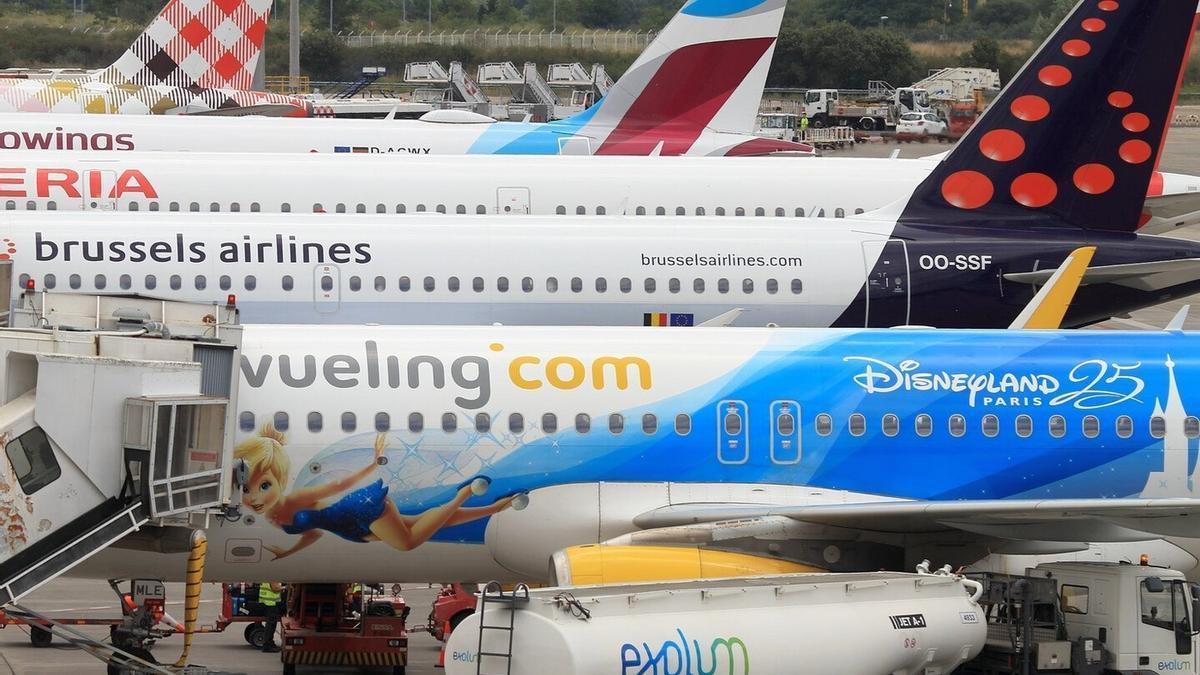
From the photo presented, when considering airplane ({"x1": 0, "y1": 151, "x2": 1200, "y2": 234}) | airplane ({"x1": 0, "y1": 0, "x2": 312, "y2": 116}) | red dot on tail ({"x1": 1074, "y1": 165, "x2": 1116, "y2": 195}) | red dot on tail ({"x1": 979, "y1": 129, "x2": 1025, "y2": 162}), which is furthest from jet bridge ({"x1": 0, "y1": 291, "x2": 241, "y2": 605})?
airplane ({"x1": 0, "y1": 0, "x2": 312, "y2": 116})

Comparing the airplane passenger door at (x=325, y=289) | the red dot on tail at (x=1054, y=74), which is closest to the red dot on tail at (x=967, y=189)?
the red dot on tail at (x=1054, y=74)

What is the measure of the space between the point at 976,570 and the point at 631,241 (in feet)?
36.9

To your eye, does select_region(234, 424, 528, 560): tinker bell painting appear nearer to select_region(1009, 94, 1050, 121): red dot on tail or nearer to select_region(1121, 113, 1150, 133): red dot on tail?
select_region(1009, 94, 1050, 121): red dot on tail

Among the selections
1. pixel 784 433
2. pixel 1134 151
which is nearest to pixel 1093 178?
pixel 1134 151

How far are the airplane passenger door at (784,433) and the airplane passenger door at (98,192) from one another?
18.0 meters

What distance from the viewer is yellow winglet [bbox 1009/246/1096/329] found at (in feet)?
85.0

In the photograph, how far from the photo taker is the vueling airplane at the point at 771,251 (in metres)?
27.5

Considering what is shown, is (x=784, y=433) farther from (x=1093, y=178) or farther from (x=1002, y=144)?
(x=1093, y=178)

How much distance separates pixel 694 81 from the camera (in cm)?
4331

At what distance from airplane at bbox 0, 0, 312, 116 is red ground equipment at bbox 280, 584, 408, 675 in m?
37.9

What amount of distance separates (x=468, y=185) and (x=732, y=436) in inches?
671

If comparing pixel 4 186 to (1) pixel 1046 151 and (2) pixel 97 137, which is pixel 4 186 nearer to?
(2) pixel 97 137

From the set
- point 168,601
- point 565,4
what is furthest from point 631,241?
point 565,4

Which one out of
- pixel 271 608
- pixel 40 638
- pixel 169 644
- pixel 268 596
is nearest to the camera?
pixel 40 638
